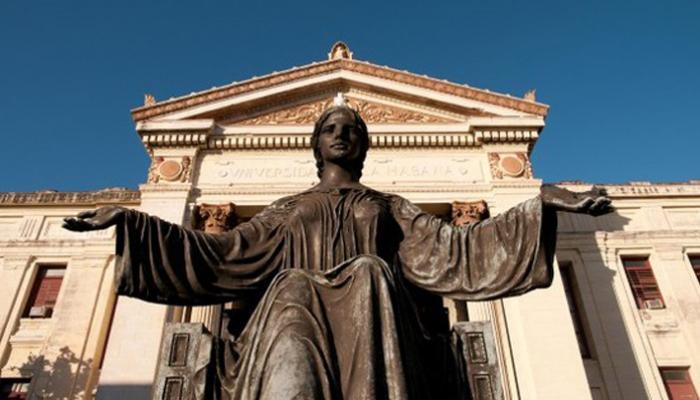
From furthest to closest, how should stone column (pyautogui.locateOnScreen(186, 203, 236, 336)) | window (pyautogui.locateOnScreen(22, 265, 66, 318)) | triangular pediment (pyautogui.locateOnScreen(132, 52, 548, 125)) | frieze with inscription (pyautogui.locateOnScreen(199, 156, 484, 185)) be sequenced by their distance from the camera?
triangular pediment (pyautogui.locateOnScreen(132, 52, 548, 125)), window (pyautogui.locateOnScreen(22, 265, 66, 318)), frieze with inscription (pyautogui.locateOnScreen(199, 156, 484, 185)), stone column (pyautogui.locateOnScreen(186, 203, 236, 336))

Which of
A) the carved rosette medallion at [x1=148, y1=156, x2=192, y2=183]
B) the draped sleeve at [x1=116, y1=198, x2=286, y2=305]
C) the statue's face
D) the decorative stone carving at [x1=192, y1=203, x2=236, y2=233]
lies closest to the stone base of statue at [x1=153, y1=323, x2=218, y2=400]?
the draped sleeve at [x1=116, y1=198, x2=286, y2=305]

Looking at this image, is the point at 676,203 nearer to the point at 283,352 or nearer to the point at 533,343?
the point at 533,343

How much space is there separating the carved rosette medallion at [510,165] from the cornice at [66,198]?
1180cm

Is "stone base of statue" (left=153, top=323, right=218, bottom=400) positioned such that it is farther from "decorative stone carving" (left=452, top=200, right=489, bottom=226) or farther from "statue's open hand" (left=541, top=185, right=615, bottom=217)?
"decorative stone carving" (left=452, top=200, right=489, bottom=226)

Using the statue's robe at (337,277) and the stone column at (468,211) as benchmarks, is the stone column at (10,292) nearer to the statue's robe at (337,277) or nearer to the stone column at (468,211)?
the stone column at (468,211)

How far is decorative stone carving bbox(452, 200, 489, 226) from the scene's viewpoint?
16109 mm

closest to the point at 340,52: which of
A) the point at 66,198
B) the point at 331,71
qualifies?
the point at 331,71

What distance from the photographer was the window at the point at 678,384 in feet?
52.4

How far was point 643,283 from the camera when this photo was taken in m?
18.1

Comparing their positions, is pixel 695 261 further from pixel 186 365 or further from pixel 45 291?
pixel 45 291

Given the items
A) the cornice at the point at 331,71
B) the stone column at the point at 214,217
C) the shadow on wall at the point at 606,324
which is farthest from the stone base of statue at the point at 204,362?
the cornice at the point at 331,71

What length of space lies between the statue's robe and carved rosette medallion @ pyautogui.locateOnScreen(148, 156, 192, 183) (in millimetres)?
14019

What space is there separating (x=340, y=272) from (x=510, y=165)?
1534 cm

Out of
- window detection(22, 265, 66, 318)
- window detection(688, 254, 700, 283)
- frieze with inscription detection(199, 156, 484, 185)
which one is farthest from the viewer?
window detection(688, 254, 700, 283)
